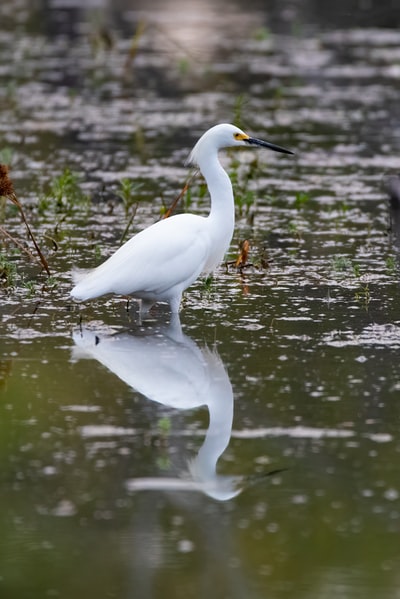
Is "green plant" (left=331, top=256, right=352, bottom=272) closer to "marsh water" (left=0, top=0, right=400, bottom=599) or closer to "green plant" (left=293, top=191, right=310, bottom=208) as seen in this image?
"marsh water" (left=0, top=0, right=400, bottom=599)

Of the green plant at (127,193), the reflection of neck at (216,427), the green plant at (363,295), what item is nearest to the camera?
the reflection of neck at (216,427)

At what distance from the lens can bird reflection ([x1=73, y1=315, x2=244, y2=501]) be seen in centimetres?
499

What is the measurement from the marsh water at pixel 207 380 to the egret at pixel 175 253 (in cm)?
22

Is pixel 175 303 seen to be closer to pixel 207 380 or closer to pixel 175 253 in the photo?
pixel 175 253

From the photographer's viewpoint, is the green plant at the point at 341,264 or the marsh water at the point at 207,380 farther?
the green plant at the point at 341,264

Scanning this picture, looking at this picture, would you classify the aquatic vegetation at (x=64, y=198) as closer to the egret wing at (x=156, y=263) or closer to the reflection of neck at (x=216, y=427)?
the egret wing at (x=156, y=263)

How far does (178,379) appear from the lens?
20.4 ft

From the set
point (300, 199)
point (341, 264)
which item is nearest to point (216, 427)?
point (341, 264)

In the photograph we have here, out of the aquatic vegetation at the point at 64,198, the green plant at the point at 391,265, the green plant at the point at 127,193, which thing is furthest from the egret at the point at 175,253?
the aquatic vegetation at the point at 64,198

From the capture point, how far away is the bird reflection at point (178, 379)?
4988 millimetres

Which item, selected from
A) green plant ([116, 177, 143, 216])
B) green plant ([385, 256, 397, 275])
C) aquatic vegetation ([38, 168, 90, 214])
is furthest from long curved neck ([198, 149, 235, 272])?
aquatic vegetation ([38, 168, 90, 214])

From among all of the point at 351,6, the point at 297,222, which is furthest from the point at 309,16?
the point at 297,222

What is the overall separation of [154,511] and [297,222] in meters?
5.31

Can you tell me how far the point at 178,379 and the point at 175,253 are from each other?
3.44 feet
